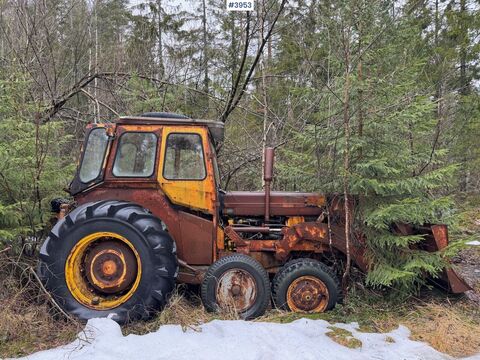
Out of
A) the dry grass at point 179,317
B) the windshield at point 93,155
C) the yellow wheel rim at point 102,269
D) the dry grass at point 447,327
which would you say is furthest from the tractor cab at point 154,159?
the dry grass at point 447,327

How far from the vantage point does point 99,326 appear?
3.98 metres

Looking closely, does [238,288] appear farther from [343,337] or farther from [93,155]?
[93,155]

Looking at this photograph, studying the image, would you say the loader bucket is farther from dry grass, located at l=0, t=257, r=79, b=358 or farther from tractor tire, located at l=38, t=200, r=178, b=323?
dry grass, located at l=0, t=257, r=79, b=358

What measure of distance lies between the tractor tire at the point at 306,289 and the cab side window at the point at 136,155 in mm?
1948

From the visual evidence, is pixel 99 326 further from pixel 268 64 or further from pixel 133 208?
pixel 268 64

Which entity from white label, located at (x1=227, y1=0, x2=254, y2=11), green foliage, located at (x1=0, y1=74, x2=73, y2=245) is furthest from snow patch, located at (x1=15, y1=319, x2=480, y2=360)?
white label, located at (x1=227, y1=0, x2=254, y2=11)

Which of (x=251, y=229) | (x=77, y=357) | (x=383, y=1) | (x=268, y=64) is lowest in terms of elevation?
(x=77, y=357)

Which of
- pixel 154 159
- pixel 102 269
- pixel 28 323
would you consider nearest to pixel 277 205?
pixel 154 159

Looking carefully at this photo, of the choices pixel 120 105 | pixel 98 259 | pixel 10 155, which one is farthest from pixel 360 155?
pixel 120 105

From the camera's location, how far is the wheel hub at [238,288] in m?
4.54

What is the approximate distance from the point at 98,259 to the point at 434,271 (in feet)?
11.8

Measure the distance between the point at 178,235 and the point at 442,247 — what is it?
9.80 ft

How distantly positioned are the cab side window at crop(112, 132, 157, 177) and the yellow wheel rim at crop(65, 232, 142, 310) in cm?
79

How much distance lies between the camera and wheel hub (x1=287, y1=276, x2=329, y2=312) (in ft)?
15.4
